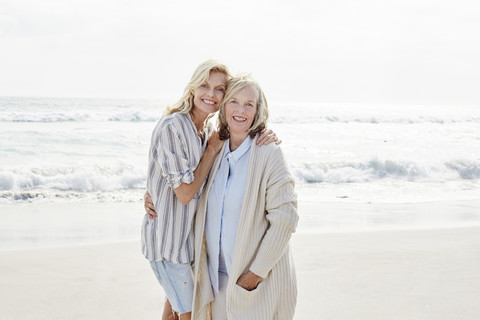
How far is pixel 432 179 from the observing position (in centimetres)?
1373

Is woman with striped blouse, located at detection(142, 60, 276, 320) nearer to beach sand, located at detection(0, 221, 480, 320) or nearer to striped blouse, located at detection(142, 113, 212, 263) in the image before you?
striped blouse, located at detection(142, 113, 212, 263)

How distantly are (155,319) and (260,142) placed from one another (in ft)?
7.67

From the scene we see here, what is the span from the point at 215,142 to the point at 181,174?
0.96 feet

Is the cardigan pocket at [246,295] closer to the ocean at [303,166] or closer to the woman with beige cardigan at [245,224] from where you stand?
the woman with beige cardigan at [245,224]

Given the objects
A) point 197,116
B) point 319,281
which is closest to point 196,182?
point 197,116

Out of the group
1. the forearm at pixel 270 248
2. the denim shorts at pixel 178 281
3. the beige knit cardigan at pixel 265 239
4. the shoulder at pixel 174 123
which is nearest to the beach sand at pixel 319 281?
the denim shorts at pixel 178 281

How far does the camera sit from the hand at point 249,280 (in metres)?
2.51

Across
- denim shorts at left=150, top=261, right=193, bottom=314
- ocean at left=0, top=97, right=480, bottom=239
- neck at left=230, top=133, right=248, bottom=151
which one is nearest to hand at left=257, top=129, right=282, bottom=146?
neck at left=230, top=133, right=248, bottom=151

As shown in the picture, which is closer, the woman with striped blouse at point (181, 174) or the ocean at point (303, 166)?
the woman with striped blouse at point (181, 174)

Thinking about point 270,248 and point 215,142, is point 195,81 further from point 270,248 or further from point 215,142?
point 270,248

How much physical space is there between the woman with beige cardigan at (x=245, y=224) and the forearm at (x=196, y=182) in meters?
0.04

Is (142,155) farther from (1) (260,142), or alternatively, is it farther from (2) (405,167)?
(1) (260,142)

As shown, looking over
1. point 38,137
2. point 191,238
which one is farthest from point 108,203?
point 38,137

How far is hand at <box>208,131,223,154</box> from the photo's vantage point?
2750mm
